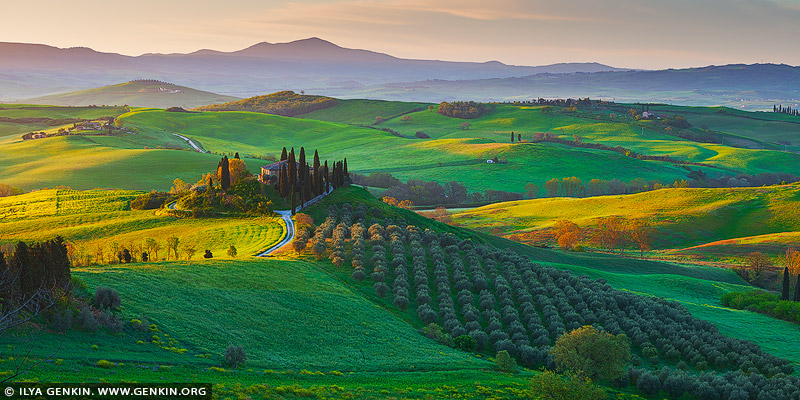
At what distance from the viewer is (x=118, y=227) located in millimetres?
84625

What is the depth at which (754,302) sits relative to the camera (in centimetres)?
7862

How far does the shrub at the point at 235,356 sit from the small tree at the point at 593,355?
22197mm

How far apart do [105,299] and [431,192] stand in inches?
5691

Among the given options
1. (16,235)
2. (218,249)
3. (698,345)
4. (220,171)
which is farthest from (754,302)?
(16,235)

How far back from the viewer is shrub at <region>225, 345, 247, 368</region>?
3381cm

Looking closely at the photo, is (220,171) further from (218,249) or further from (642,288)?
(642,288)

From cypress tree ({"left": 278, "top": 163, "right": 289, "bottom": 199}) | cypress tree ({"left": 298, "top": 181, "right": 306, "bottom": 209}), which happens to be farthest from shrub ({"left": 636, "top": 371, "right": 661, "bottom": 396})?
cypress tree ({"left": 278, "top": 163, "right": 289, "bottom": 199})

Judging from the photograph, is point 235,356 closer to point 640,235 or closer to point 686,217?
point 640,235

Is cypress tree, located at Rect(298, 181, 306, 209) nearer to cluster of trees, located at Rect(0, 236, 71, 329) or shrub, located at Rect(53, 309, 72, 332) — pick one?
cluster of trees, located at Rect(0, 236, 71, 329)

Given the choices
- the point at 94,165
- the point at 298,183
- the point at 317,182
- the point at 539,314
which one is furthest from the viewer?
the point at 94,165

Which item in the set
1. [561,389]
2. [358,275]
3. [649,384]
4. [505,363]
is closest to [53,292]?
[561,389]

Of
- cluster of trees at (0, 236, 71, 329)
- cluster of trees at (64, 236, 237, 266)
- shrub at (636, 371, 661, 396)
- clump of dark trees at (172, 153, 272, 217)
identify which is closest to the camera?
cluster of trees at (0, 236, 71, 329)

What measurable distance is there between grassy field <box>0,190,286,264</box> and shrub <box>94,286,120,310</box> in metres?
30.5

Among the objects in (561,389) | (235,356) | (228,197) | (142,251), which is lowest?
(561,389)
